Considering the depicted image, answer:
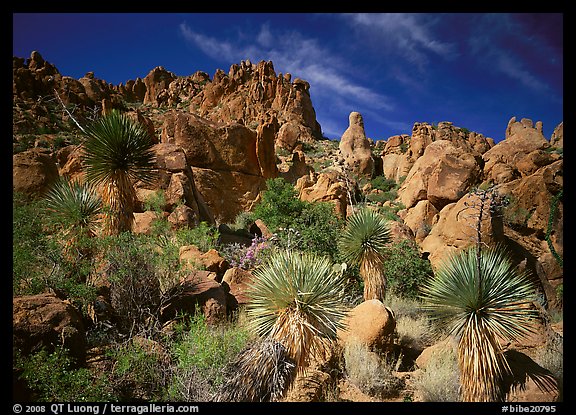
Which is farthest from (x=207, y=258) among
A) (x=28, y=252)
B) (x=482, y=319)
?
(x=482, y=319)

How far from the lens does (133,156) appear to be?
8695 millimetres

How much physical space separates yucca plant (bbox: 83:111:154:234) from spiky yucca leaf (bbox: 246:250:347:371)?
4.53 metres

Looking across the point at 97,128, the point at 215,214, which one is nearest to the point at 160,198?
the point at 97,128

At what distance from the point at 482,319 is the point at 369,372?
2.25 meters

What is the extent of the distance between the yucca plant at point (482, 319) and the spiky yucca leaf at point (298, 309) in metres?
1.89

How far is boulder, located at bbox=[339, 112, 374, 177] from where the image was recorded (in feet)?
135

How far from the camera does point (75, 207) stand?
8125 mm

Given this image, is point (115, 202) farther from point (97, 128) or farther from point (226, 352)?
point (226, 352)

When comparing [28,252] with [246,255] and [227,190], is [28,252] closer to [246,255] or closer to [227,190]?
[246,255]

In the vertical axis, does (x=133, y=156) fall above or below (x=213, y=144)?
below

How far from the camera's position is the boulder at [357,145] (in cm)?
4113

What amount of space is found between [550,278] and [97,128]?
16100mm

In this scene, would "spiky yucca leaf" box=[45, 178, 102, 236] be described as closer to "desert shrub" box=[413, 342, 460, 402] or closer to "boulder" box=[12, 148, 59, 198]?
"boulder" box=[12, 148, 59, 198]

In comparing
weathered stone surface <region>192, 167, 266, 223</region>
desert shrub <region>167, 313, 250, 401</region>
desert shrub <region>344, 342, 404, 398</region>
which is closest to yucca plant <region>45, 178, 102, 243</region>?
desert shrub <region>167, 313, 250, 401</region>
